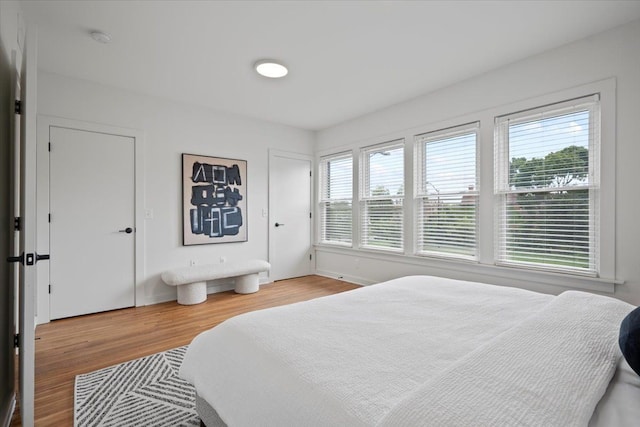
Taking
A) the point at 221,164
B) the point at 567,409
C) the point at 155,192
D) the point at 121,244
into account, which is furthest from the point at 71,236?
the point at 567,409

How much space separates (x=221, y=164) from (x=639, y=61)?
14.9 feet

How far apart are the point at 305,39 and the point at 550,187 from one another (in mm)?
2647

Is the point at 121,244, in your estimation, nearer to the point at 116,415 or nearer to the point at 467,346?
the point at 116,415

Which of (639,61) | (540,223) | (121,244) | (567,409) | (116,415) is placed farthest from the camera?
(121,244)

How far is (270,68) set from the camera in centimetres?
317

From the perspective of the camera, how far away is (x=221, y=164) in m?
4.53

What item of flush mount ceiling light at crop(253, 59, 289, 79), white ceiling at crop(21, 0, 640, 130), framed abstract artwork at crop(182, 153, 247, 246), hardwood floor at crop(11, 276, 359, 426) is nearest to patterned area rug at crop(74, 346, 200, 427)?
hardwood floor at crop(11, 276, 359, 426)

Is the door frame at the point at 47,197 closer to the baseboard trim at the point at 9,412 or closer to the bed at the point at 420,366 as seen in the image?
the baseboard trim at the point at 9,412

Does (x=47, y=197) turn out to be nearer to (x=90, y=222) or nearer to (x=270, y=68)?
(x=90, y=222)

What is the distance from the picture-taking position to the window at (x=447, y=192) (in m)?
3.54

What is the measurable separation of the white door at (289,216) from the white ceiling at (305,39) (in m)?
1.68

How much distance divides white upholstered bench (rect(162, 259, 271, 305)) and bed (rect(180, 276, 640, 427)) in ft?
8.27

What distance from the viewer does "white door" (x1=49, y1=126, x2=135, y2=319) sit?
336 centimetres

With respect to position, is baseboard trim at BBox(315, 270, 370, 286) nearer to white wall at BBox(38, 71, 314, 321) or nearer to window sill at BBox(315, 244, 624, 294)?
window sill at BBox(315, 244, 624, 294)
